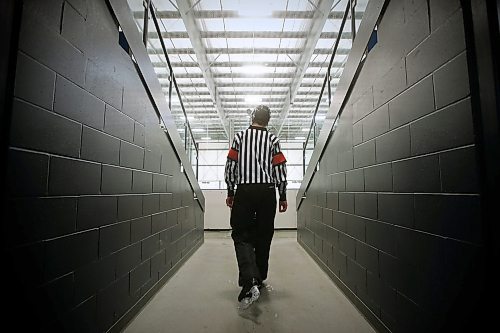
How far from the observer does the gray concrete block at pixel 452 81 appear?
902mm

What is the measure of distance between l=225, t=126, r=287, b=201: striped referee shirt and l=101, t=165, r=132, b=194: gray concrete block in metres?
0.82

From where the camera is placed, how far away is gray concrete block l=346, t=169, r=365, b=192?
1.84 meters

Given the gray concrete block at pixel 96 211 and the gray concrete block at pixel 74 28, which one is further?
the gray concrete block at pixel 96 211

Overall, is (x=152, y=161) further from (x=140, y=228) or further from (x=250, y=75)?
(x=250, y=75)

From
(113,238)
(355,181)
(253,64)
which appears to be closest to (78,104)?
(113,238)

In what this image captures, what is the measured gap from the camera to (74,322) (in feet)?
3.63

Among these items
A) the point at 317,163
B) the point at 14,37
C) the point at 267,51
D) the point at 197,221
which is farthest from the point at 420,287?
the point at 267,51

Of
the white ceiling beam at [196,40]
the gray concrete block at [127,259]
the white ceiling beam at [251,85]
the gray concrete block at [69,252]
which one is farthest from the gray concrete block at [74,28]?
the white ceiling beam at [251,85]

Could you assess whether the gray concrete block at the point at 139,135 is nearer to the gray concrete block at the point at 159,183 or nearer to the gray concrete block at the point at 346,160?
the gray concrete block at the point at 159,183

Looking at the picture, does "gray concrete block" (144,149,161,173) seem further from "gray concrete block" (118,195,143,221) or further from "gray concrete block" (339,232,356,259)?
"gray concrete block" (339,232,356,259)

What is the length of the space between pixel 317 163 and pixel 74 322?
2569 mm

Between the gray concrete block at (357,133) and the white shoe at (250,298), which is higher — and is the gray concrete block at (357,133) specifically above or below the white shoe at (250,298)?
above

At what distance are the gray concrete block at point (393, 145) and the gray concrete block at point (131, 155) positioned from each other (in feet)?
4.88

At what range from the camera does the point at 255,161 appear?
83.9 inches
